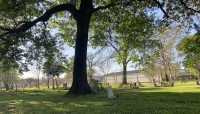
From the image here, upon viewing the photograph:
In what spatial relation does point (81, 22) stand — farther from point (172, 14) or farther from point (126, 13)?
point (172, 14)

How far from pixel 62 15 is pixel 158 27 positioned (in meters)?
12.8

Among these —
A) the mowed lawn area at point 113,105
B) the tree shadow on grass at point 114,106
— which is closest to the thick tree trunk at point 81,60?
the mowed lawn area at point 113,105

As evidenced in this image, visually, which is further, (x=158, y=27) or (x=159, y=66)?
(x=159, y=66)

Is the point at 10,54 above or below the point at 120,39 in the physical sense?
below

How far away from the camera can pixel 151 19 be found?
2388 centimetres

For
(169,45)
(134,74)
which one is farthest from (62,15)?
(134,74)

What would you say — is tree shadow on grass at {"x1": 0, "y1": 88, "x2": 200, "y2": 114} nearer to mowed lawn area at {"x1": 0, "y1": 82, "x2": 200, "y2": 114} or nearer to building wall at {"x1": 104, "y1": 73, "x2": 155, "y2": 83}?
mowed lawn area at {"x1": 0, "y1": 82, "x2": 200, "y2": 114}

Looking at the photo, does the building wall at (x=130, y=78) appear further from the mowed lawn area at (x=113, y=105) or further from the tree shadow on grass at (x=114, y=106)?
the tree shadow on grass at (x=114, y=106)

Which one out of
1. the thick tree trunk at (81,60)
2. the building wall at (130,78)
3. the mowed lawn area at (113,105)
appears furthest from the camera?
the building wall at (130,78)

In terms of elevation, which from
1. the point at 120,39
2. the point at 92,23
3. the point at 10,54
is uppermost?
the point at 92,23

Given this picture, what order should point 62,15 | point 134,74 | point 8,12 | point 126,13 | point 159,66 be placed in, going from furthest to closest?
1. point 134,74
2. point 159,66
3. point 62,15
4. point 126,13
5. point 8,12

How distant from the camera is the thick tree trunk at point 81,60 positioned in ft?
72.6

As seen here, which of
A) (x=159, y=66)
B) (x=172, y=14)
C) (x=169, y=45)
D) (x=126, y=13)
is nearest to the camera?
(x=172, y=14)

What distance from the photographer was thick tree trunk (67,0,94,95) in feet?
72.6
